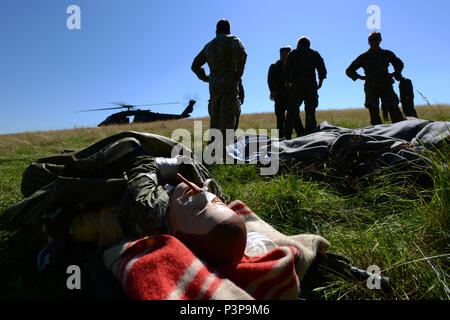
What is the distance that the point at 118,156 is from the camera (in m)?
2.17

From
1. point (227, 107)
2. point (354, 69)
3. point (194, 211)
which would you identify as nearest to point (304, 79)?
point (354, 69)

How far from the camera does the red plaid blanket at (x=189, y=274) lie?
49.1 inches

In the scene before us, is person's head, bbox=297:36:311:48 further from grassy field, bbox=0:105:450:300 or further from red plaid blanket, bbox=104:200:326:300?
red plaid blanket, bbox=104:200:326:300

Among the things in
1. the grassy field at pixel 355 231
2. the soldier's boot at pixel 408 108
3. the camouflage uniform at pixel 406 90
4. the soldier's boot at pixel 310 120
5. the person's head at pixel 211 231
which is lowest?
the grassy field at pixel 355 231

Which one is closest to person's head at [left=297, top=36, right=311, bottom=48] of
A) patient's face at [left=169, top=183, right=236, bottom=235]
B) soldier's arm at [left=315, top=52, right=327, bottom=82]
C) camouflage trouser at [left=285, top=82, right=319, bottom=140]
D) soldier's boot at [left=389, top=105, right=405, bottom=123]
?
soldier's arm at [left=315, top=52, right=327, bottom=82]

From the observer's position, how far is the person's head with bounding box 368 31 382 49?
240 inches

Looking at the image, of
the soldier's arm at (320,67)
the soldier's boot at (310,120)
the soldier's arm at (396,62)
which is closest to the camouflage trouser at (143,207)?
the soldier's boot at (310,120)

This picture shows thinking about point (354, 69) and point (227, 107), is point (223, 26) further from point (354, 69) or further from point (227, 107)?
point (354, 69)

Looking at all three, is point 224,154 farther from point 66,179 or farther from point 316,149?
point 66,179

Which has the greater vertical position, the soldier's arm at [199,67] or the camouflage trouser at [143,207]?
the soldier's arm at [199,67]

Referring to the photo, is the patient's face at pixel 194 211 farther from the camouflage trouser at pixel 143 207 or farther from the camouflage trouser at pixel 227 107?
the camouflage trouser at pixel 227 107

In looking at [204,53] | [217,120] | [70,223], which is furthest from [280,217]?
[204,53]

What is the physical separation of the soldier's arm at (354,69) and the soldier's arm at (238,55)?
289cm

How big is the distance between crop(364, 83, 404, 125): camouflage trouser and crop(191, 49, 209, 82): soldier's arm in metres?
3.80
